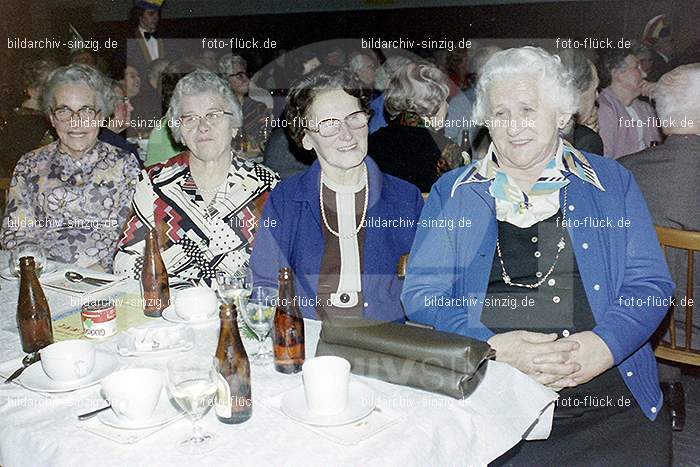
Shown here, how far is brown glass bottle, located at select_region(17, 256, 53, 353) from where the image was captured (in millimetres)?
1725

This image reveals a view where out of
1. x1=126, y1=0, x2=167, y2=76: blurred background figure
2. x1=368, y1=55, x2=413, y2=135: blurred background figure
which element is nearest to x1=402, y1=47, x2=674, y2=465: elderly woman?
x1=368, y1=55, x2=413, y2=135: blurred background figure

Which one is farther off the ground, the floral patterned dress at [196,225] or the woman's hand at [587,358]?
the floral patterned dress at [196,225]

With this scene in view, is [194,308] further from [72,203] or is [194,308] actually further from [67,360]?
[72,203]

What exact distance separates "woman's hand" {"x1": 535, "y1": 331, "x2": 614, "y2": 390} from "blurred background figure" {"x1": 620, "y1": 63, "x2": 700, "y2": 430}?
2.24 feet

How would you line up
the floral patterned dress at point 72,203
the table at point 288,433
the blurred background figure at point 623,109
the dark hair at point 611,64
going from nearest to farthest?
the table at point 288,433
the floral patterned dress at point 72,203
the blurred background figure at point 623,109
the dark hair at point 611,64

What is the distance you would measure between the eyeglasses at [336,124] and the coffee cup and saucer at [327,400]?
1.14 metres

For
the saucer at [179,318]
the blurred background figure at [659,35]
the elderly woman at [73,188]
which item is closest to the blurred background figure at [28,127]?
the elderly woman at [73,188]

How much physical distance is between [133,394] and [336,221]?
1.21 metres

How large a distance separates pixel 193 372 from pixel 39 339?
2.09 feet

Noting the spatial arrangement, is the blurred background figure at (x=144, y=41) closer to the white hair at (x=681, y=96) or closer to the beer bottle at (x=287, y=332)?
the white hair at (x=681, y=96)

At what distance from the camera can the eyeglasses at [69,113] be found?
9.64ft

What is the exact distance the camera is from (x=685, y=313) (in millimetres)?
2301

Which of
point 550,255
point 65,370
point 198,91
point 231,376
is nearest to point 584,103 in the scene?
point 550,255

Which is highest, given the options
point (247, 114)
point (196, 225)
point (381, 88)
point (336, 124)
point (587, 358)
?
point (381, 88)
